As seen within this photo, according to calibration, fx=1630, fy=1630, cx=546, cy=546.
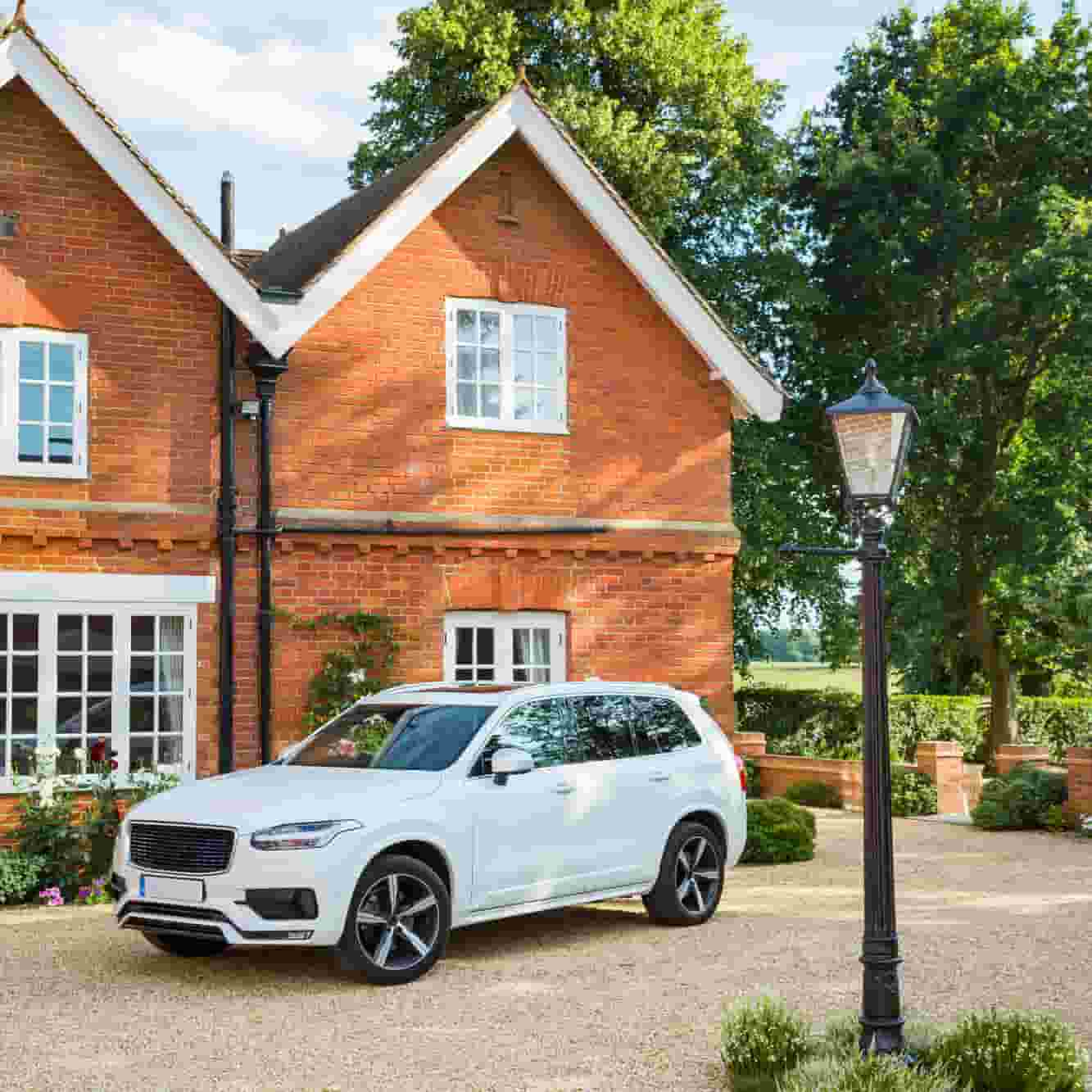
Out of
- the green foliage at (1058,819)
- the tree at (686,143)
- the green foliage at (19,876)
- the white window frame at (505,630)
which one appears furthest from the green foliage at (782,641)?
the green foliage at (19,876)

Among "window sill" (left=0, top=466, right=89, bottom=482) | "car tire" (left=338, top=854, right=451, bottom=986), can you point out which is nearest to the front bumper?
"car tire" (left=338, top=854, right=451, bottom=986)

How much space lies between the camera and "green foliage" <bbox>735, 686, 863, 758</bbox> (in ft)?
91.1

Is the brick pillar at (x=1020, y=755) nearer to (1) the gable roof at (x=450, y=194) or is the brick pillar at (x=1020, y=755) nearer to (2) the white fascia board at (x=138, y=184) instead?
(1) the gable roof at (x=450, y=194)

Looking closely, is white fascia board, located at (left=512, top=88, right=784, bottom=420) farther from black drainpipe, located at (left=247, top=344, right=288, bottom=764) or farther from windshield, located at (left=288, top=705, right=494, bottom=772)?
windshield, located at (left=288, top=705, right=494, bottom=772)

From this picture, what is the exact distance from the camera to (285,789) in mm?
10484

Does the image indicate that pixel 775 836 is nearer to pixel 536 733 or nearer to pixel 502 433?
pixel 502 433

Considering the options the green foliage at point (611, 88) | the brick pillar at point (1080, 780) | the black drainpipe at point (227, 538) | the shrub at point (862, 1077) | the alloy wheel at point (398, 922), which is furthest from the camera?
the green foliage at point (611, 88)

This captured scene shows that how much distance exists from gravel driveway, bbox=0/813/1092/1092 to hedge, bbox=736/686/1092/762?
44.5 ft

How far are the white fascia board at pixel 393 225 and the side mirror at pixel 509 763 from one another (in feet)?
20.5

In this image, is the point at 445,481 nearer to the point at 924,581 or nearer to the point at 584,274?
the point at 584,274

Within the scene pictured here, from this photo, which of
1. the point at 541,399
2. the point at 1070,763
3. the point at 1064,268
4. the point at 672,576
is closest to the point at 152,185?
the point at 541,399

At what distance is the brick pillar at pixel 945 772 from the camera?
2136 cm

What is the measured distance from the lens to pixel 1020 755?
845 inches

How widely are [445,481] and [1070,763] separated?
25.8ft
